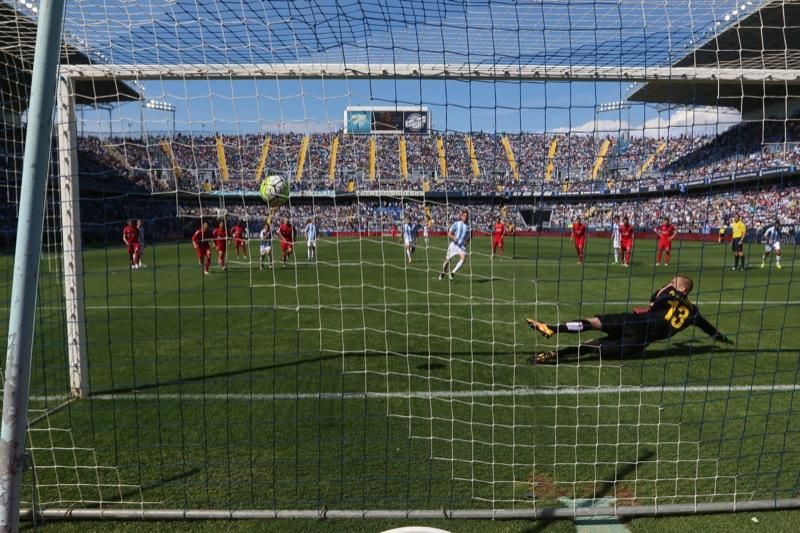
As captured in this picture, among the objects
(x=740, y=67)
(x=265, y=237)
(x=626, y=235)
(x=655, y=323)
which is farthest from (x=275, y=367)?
(x=626, y=235)

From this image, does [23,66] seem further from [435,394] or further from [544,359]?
[544,359]

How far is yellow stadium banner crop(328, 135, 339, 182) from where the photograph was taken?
4800 millimetres

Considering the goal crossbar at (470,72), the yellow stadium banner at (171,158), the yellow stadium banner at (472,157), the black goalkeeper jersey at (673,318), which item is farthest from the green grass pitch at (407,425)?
the goal crossbar at (470,72)

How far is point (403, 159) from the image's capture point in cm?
539

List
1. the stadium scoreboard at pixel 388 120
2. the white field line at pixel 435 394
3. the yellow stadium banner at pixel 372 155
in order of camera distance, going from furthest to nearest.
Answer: the white field line at pixel 435 394 < the yellow stadium banner at pixel 372 155 < the stadium scoreboard at pixel 388 120

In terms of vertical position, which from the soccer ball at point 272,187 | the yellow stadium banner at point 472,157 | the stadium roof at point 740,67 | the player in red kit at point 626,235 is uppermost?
the stadium roof at point 740,67

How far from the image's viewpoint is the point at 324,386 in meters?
6.16

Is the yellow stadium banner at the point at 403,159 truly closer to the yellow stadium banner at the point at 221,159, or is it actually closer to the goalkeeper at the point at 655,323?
the yellow stadium banner at the point at 221,159

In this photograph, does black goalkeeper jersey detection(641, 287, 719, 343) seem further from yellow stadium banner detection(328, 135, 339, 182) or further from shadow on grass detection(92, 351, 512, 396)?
yellow stadium banner detection(328, 135, 339, 182)

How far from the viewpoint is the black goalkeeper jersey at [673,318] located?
6.86 m

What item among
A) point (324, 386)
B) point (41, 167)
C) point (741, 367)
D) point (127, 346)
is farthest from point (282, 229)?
point (41, 167)

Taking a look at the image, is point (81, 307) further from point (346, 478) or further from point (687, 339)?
point (687, 339)

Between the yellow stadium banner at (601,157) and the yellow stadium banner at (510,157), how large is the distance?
692 millimetres

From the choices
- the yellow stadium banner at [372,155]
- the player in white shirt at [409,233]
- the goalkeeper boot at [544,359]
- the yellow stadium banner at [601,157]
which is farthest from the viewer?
the player in white shirt at [409,233]
